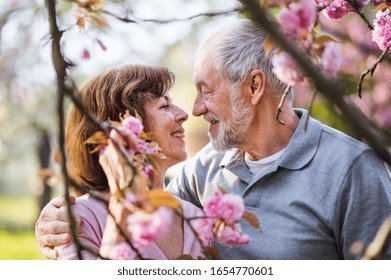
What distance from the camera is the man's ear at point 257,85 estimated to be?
1.93 m

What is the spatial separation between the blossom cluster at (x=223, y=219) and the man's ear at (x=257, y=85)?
0.56 meters

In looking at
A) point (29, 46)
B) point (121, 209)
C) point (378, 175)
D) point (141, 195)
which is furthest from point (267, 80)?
point (29, 46)

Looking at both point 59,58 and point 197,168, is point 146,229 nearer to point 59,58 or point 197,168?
point 59,58

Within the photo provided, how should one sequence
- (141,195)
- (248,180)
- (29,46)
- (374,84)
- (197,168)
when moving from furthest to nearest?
(29,46), (374,84), (197,168), (248,180), (141,195)

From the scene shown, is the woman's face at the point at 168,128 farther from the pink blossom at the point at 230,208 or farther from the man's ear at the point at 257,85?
the pink blossom at the point at 230,208

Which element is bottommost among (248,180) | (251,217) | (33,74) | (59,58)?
(33,74)

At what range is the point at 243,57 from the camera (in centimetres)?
194

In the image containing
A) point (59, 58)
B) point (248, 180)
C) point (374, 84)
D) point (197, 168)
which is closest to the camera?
point (59, 58)

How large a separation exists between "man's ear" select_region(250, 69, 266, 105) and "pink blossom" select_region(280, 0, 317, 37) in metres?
0.69

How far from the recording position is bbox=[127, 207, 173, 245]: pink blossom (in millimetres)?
1186

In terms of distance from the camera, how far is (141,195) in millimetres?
1123

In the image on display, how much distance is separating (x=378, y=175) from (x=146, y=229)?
2.68ft

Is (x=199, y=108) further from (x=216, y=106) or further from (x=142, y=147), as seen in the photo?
(x=142, y=147)
